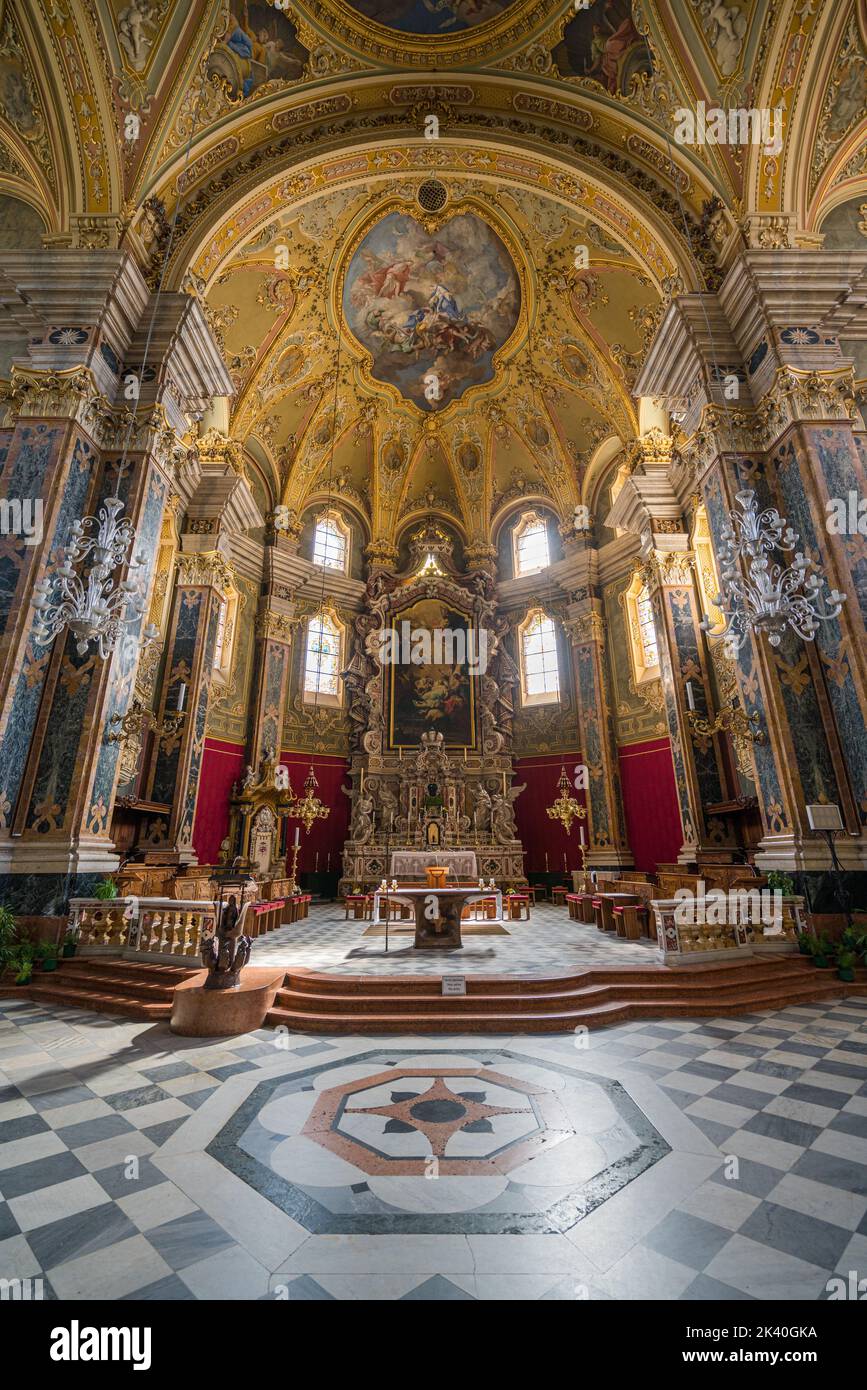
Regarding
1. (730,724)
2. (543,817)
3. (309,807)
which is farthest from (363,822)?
(730,724)

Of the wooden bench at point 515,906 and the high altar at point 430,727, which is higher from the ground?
the high altar at point 430,727

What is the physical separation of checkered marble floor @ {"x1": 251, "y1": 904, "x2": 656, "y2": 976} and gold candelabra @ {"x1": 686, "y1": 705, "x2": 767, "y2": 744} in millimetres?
3246

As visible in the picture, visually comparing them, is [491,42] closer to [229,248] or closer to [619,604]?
[229,248]

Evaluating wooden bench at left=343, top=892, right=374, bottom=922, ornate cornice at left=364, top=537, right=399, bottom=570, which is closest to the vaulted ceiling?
ornate cornice at left=364, top=537, right=399, bottom=570

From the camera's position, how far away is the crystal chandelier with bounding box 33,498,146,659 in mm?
6453

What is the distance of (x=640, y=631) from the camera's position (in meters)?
15.3

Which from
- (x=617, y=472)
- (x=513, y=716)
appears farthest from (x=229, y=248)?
(x=513, y=716)

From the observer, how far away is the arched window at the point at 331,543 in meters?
18.5

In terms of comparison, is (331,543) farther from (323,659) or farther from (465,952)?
(465,952)

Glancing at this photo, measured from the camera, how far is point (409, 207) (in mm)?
13328

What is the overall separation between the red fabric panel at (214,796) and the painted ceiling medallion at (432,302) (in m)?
12.0

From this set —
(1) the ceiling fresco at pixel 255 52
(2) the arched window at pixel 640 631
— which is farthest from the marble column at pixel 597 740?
(1) the ceiling fresco at pixel 255 52

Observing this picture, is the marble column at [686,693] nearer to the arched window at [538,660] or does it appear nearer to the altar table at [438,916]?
the altar table at [438,916]

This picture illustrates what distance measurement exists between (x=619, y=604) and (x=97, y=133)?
14063 mm
